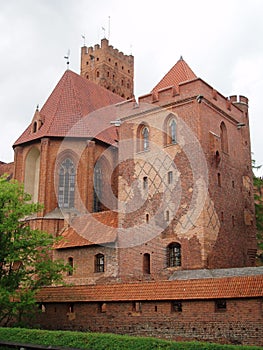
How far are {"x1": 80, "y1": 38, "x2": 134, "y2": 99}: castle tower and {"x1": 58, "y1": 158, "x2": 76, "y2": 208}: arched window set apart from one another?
19.5 meters

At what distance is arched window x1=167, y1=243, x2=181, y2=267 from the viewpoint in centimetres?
2273

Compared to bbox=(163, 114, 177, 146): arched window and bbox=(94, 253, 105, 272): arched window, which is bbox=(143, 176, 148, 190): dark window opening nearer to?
bbox=(163, 114, 177, 146): arched window

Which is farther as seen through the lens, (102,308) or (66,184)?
(66,184)

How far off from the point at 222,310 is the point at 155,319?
2625 mm

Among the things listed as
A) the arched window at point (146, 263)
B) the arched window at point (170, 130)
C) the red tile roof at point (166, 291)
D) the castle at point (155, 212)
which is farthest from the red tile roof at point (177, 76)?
the red tile roof at point (166, 291)

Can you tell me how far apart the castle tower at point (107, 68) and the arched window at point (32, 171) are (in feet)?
60.3

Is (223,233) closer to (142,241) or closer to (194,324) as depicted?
(142,241)

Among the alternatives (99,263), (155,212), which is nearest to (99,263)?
(99,263)

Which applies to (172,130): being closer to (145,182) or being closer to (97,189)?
(145,182)

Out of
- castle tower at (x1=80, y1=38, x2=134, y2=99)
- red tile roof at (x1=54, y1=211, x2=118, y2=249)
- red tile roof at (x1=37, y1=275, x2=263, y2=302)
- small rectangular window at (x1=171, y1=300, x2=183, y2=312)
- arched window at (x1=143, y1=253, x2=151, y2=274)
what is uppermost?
castle tower at (x1=80, y1=38, x2=134, y2=99)

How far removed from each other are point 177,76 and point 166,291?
13.6 metres

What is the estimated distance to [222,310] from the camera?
631 inches

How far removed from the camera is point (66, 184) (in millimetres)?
30312

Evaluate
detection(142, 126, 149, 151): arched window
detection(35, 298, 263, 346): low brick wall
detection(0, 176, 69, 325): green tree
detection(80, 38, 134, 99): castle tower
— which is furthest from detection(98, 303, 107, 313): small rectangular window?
detection(80, 38, 134, 99): castle tower
